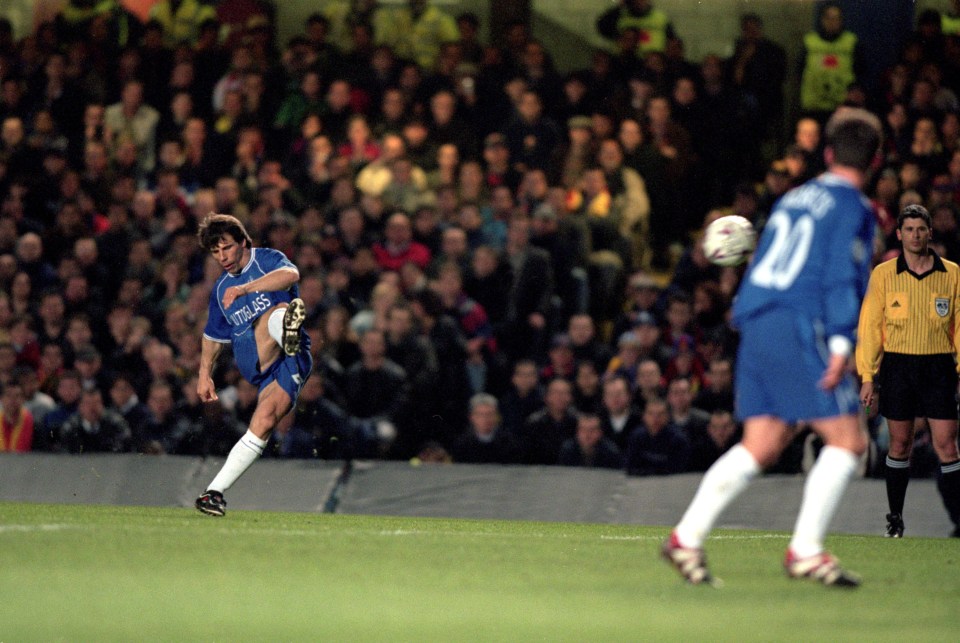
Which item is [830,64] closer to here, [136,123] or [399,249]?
[399,249]

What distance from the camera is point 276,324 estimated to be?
10531 millimetres

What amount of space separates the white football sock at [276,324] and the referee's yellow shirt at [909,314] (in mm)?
3685

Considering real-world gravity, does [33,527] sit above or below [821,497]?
below

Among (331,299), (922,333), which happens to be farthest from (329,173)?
(922,333)

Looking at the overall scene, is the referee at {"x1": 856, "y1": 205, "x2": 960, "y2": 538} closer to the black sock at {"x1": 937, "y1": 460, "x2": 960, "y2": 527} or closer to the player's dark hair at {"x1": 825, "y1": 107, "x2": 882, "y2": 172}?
the black sock at {"x1": 937, "y1": 460, "x2": 960, "y2": 527}

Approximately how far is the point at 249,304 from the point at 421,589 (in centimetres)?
445

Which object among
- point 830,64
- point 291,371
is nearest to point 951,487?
point 291,371

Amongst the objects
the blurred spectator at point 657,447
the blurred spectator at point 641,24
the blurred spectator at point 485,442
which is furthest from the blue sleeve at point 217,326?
the blurred spectator at point 641,24

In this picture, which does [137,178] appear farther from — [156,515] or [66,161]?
[156,515]

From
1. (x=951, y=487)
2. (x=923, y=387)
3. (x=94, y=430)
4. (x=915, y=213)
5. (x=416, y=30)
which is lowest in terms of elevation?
(x=94, y=430)

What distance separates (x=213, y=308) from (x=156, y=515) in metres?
1.40

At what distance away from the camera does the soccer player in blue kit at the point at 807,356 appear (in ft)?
21.0

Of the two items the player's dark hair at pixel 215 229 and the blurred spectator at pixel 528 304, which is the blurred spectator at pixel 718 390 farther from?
the player's dark hair at pixel 215 229

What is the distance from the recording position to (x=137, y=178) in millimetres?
17656
